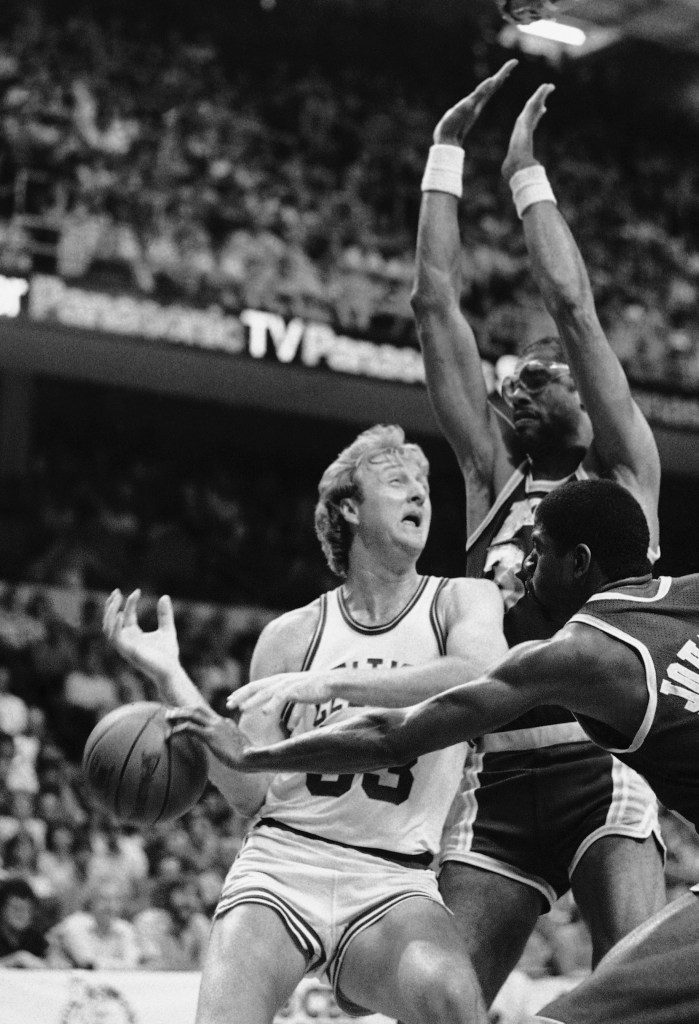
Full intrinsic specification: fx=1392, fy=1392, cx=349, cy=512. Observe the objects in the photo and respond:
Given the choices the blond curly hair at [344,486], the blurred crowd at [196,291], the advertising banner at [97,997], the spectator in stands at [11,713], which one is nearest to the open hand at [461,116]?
the blond curly hair at [344,486]

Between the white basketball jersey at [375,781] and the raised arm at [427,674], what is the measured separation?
9 cm

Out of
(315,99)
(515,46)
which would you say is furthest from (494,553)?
(515,46)

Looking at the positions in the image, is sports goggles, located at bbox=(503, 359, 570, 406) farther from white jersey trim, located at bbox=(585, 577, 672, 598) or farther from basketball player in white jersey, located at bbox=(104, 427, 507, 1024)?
white jersey trim, located at bbox=(585, 577, 672, 598)

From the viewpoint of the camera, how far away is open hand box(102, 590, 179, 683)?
414 centimetres

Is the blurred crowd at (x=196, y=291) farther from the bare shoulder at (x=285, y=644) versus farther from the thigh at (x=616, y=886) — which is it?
the thigh at (x=616, y=886)

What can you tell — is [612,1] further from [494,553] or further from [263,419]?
[494,553]

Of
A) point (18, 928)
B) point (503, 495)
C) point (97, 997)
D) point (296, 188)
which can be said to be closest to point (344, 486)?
point (503, 495)

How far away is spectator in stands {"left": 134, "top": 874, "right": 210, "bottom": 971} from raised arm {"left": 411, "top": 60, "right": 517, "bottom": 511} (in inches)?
200

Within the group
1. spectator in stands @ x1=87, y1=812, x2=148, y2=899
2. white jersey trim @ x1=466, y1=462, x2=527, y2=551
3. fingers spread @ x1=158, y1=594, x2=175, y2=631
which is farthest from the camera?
spectator in stands @ x1=87, y1=812, x2=148, y2=899

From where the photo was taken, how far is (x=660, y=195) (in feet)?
61.9

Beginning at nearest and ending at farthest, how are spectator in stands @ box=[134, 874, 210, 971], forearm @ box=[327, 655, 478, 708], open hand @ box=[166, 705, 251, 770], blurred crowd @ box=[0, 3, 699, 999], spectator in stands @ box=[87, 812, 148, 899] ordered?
open hand @ box=[166, 705, 251, 770] → forearm @ box=[327, 655, 478, 708] → spectator in stands @ box=[134, 874, 210, 971] → spectator in stands @ box=[87, 812, 148, 899] → blurred crowd @ box=[0, 3, 699, 999]

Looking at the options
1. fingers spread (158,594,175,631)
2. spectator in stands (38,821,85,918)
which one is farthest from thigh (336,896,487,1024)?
spectator in stands (38,821,85,918)

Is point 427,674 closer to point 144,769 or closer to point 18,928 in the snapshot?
point 144,769

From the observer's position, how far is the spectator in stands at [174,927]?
8945 millimetres
